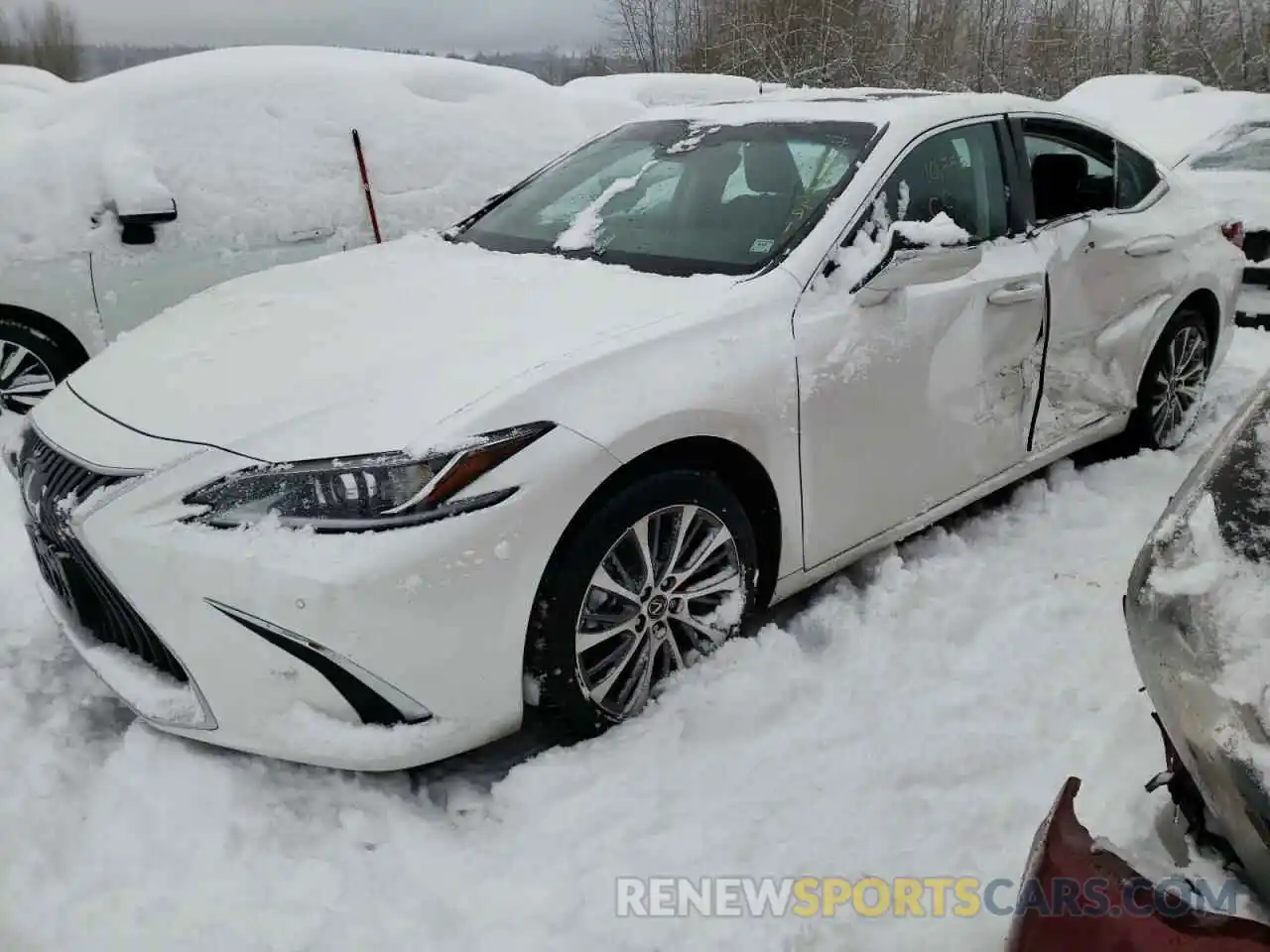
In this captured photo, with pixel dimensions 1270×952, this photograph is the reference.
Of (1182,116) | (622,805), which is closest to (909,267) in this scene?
(622,805)

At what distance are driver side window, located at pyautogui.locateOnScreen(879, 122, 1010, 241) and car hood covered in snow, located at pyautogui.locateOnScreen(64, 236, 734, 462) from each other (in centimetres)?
75

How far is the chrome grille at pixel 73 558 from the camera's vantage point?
2.25 metres

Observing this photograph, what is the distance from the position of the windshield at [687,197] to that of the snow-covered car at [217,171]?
195 cm

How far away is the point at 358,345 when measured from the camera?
8.22 ft

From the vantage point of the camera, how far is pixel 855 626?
9.75 feet

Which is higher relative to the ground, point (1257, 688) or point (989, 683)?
point (1257, 688)

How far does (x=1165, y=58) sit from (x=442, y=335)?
30156 millimetres

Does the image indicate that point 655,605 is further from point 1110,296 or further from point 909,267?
point 1110,296

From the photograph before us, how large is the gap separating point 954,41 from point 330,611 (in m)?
27.5

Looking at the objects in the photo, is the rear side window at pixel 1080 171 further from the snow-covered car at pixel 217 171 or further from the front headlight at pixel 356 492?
the snow-covered car at pixel 217 171

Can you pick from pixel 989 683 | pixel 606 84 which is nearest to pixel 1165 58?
pixel 606 84

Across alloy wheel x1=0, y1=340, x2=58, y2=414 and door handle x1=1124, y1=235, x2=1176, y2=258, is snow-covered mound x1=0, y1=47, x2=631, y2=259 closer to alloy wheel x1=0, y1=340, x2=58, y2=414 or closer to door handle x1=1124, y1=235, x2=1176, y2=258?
alloy wheel x1=0, y1=340, x2=58, y2=414

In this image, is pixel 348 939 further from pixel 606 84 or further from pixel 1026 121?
pixel 606 84

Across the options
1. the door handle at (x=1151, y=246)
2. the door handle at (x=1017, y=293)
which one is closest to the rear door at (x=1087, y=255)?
the door handle at (x=1151, y=246)
